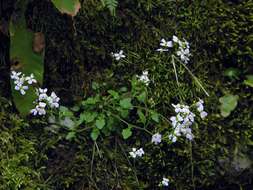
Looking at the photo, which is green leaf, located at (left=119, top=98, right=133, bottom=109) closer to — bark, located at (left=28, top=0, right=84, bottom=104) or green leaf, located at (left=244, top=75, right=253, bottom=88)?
bark, located at (left=28, top=0, right=84, bottom=104)

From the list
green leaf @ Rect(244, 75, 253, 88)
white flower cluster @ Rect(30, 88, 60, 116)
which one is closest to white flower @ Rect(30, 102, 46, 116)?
white flower cluster @ Rect(30, 88, 60, 116)

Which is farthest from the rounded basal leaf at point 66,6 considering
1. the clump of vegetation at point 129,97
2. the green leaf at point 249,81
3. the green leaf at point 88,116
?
the green leaf at point 249,81

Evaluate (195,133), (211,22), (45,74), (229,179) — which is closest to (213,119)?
(195,133)

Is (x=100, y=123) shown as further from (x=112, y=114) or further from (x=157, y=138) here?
(x=157, y=138)

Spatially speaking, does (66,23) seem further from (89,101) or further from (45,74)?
(89,101)

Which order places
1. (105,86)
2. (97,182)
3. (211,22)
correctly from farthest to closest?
(211,22)
(105,86)
(97,182)

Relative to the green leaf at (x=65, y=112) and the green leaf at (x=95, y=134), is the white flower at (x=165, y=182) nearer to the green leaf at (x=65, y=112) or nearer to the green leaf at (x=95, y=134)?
the green leaf at (x=95, y=134)
